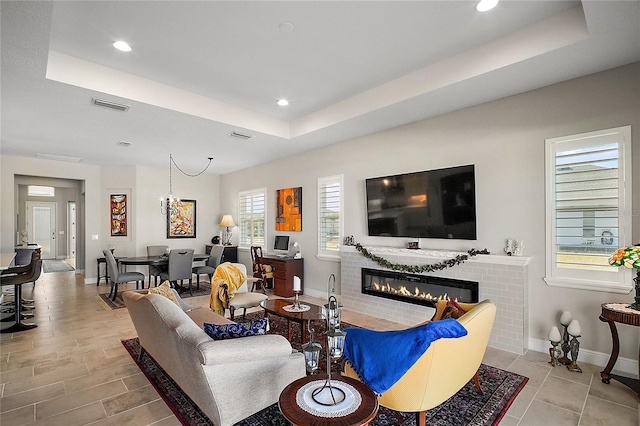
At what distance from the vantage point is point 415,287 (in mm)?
4422

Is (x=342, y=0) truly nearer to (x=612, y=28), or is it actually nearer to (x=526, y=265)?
(x=612, y=28)

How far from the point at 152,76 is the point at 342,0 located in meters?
2.48

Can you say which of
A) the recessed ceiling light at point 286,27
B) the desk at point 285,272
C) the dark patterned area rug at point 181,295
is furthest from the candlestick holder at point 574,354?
the dark patterned area rug at point 181,295

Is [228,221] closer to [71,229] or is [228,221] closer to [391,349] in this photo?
[391,349]

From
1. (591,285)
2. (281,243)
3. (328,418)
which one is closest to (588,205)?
(591,285)

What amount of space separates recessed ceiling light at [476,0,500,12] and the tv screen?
1.81 metres

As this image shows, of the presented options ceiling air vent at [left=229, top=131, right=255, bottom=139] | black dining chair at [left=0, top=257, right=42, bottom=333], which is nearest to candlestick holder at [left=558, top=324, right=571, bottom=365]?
ceiling air vent at [left=229, top=131, right=255, bottom=139]

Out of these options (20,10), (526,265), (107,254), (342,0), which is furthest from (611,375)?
(107,254)

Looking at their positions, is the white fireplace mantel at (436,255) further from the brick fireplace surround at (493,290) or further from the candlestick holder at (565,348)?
the candlestick holder at (565,348)

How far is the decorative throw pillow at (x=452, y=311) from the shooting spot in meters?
2.54

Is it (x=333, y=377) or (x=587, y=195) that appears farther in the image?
(x=587, y=195)

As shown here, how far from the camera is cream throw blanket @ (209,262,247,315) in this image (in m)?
4.23

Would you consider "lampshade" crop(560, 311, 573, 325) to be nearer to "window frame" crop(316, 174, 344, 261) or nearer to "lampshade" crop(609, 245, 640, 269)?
"lampshade" crop(609, 245, 640, 269)

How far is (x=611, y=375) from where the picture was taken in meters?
2.87
